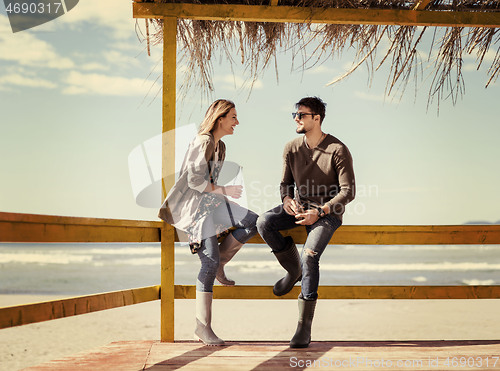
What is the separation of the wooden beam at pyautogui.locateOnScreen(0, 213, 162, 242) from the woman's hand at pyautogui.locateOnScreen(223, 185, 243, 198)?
0.58 meters

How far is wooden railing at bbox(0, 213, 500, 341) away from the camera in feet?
10.7

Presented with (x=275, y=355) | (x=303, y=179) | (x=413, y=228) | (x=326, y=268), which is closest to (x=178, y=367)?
(x=275, y=355)

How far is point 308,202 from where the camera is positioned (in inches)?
152

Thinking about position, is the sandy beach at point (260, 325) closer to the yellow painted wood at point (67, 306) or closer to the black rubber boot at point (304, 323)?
the yellow painted wood at point (67, 306)

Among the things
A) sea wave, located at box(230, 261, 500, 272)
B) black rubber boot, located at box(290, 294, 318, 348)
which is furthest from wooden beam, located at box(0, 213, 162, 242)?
sea wave, located at box(230, 261, 500, 272)

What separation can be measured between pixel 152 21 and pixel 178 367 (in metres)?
2.67

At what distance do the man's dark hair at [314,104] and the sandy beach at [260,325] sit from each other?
680cm

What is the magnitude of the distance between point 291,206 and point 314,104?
0.72 meters

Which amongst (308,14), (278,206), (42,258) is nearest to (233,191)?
(278,206)

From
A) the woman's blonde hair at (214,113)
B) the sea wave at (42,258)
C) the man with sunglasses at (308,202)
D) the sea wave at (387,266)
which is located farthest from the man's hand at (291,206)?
the sea wave at (42,258)

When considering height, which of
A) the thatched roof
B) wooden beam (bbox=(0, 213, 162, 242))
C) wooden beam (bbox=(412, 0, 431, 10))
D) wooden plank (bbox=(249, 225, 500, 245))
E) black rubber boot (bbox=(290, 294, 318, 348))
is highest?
wooden beam (bbox=(412, 0, 431, 10))

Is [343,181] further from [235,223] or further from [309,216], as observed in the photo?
[235,223]

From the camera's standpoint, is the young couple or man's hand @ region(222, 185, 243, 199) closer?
the young couple

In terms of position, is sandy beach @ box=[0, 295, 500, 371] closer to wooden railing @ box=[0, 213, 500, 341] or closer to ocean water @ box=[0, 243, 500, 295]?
wooden railing @ box=[0, 213, 500, 341]
